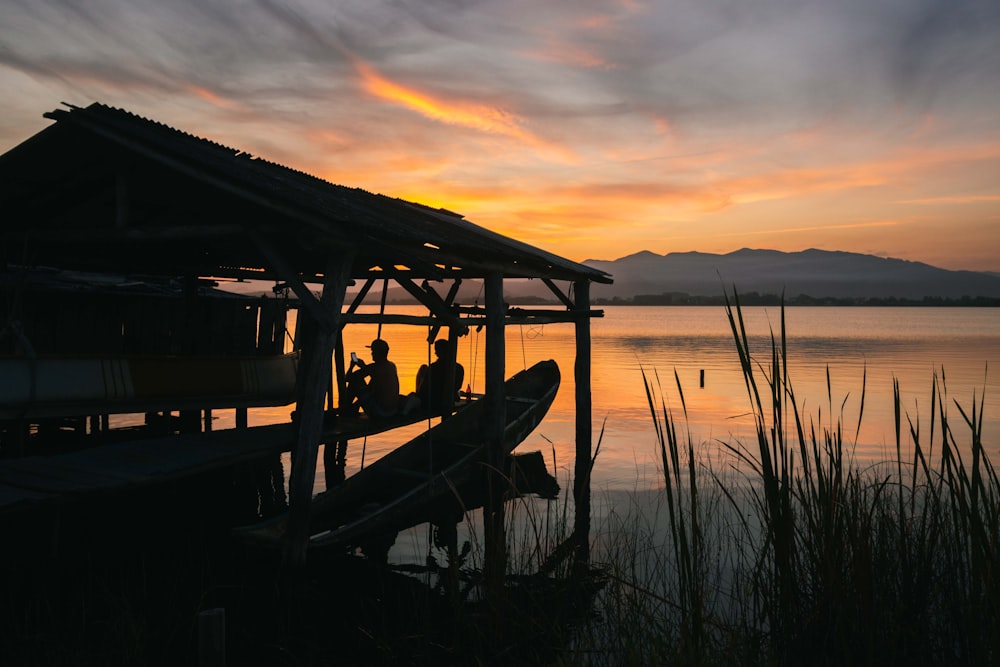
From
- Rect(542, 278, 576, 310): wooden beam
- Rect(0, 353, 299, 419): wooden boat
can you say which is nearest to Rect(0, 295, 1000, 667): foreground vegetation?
Rect(0, 353, 299, 419): wooden boat

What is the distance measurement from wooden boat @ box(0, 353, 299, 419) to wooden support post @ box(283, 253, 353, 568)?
505 cm

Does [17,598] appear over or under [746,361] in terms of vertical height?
under

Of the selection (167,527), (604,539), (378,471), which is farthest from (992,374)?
(167,527)

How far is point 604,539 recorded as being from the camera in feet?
29.8

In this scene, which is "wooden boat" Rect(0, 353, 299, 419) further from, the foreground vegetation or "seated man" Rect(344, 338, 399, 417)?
"seated man" Rect(344, 338, 399, 417)

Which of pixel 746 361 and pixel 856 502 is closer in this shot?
pixel 746 361

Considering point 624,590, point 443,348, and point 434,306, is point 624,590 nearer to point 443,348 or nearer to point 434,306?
point 434,306

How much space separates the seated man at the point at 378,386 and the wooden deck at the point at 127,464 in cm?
Result: 93

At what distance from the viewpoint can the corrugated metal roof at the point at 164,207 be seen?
706 cm

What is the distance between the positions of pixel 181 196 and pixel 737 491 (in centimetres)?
873

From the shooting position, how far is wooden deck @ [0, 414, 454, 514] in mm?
6719

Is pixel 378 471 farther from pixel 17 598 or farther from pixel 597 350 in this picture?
pixel 597 350

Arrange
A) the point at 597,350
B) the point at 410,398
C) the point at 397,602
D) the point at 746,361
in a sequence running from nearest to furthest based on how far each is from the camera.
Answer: the point at 746,361
the point at 397,602
the point at 410,398
the point at 597,350

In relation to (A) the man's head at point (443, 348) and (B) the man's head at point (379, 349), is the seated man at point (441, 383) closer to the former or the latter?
(A) the man's head at point (443, 348)
